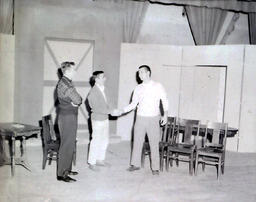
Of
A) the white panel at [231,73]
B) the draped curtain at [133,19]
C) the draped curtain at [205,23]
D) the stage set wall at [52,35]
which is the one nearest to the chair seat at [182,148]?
the white panel at [231,73]

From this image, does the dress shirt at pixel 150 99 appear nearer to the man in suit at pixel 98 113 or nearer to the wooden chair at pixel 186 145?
the man in suit at pixel 98 113

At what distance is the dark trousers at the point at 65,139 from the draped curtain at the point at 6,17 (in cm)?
335

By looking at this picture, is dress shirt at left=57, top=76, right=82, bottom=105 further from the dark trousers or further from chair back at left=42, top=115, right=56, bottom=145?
chair back at left=42, top=115, right=56, bottom=145

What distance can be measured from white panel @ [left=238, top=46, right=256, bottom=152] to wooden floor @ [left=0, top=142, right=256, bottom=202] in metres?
1.42

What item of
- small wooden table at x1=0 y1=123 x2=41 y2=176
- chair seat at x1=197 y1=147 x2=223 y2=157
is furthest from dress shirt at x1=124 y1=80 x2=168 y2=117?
small wooden table at x1=0 y1=123 x2=41 y2=176

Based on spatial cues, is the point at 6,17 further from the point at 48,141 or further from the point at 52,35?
the point at 48,141

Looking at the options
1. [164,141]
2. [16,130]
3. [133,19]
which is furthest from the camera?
[133,19]

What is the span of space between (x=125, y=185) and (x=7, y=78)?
4037mm

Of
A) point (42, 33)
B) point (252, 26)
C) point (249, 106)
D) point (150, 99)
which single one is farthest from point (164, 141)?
point (252, 26)

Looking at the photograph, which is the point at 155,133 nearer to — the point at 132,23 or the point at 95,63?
the point at 95,63

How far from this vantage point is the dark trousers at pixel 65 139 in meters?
5.53

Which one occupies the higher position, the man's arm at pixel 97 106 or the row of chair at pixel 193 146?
the man's arm at pixel 97 106

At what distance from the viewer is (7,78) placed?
7996 mm

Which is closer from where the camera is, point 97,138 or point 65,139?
point 65,139
